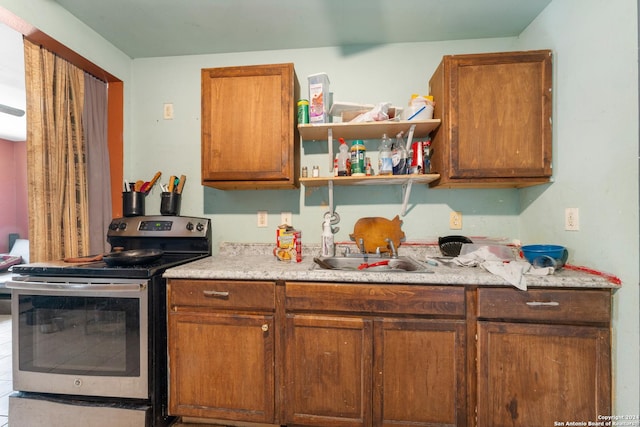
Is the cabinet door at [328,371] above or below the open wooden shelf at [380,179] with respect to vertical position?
below

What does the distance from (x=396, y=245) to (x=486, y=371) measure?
32.3 inches

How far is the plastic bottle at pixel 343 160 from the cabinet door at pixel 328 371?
34.5 inches

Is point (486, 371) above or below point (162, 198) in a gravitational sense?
below

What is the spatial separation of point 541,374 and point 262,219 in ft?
5.75

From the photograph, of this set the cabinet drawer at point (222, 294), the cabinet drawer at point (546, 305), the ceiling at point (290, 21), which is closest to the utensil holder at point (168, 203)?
the cabinet drawer at point (222, 294)

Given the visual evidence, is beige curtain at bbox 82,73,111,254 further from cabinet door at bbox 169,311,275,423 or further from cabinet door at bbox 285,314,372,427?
cabinet door at bbox 285,314,372,427

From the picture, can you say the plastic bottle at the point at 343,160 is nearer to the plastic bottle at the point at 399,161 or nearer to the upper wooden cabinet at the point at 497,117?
the plastic bottle at the point at 399,161

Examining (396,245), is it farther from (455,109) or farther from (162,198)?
(162,198)

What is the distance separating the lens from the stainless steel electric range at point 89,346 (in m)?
1.29

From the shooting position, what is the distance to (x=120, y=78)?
1.95m

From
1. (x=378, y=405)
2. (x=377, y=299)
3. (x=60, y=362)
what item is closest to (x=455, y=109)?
(x=377, y=299)

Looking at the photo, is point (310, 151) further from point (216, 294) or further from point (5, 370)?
point (5, 370)

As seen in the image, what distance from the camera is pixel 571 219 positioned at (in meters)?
1.38

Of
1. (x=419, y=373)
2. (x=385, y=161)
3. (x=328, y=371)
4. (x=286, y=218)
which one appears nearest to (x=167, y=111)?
(x=286, y=218)
